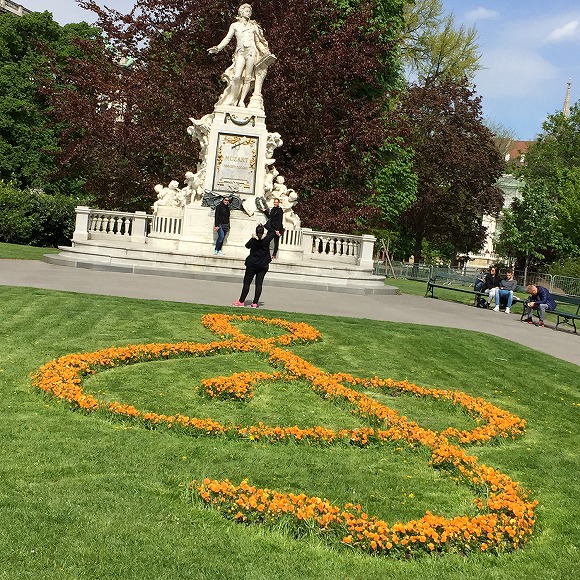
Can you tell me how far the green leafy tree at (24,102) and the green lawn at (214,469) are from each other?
3932cm

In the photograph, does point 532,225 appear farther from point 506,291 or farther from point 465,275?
point 506,291

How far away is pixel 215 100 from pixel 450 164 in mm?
21038

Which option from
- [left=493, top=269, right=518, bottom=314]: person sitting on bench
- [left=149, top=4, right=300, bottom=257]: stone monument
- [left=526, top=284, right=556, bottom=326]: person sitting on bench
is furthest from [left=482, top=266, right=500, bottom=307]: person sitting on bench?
[left=149, top=4, right=300, bottom=257]: stone monument

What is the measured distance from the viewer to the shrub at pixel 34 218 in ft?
87.4

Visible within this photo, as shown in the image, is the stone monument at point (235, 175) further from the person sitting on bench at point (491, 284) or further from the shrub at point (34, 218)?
the shrub at point (34, 218)

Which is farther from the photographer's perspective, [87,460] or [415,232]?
[415,232]

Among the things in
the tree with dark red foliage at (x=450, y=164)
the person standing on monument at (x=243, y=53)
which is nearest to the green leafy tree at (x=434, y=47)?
the tree with dark red foliage at (x=450, y=164)

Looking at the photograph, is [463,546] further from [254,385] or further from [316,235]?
[316,235]

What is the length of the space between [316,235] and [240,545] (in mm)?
20484

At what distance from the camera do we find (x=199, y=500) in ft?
15.7

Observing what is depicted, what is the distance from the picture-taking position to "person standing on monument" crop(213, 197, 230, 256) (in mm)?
20625

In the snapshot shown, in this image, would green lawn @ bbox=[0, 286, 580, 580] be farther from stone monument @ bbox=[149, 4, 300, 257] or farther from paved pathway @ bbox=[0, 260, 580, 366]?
stone monument @ bbox=[149, 4, 300, 257]

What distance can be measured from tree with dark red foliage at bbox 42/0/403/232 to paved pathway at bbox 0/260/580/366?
13559 mm

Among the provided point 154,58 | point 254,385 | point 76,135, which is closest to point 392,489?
point 254,385
